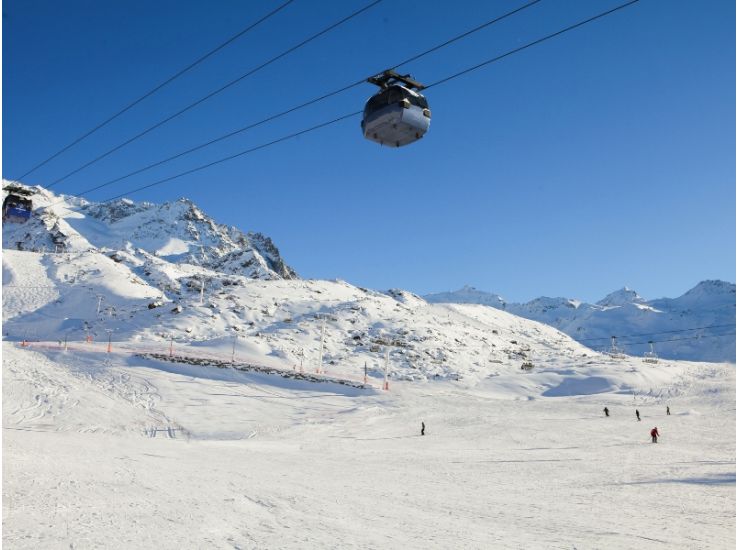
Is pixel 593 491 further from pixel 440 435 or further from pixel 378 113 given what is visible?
pixel 440 435

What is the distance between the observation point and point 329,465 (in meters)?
20.0

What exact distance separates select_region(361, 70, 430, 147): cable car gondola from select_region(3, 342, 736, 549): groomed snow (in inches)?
291

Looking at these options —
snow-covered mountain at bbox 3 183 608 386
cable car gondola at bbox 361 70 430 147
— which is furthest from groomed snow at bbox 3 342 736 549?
snow-covered mountain at bbox 3 183 608 386

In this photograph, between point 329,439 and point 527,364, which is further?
point 527,364

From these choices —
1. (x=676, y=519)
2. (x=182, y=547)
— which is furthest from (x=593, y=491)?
(x=182, y=547)

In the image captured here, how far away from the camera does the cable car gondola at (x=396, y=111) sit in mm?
10500

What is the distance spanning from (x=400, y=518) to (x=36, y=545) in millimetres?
6455

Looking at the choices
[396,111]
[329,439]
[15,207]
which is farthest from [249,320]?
[396,111]

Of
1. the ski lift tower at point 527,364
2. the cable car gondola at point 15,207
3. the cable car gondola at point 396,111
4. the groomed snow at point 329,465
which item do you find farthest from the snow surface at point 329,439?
the cable car gondola at point 15,207

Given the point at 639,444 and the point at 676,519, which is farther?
the point at 639,444

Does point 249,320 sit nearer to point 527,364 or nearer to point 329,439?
point 527,364

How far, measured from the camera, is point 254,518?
1013 centimetres

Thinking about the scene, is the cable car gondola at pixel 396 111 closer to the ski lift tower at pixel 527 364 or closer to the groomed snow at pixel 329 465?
the groomed snow at pixel 329 465

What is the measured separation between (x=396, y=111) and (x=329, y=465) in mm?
13944
